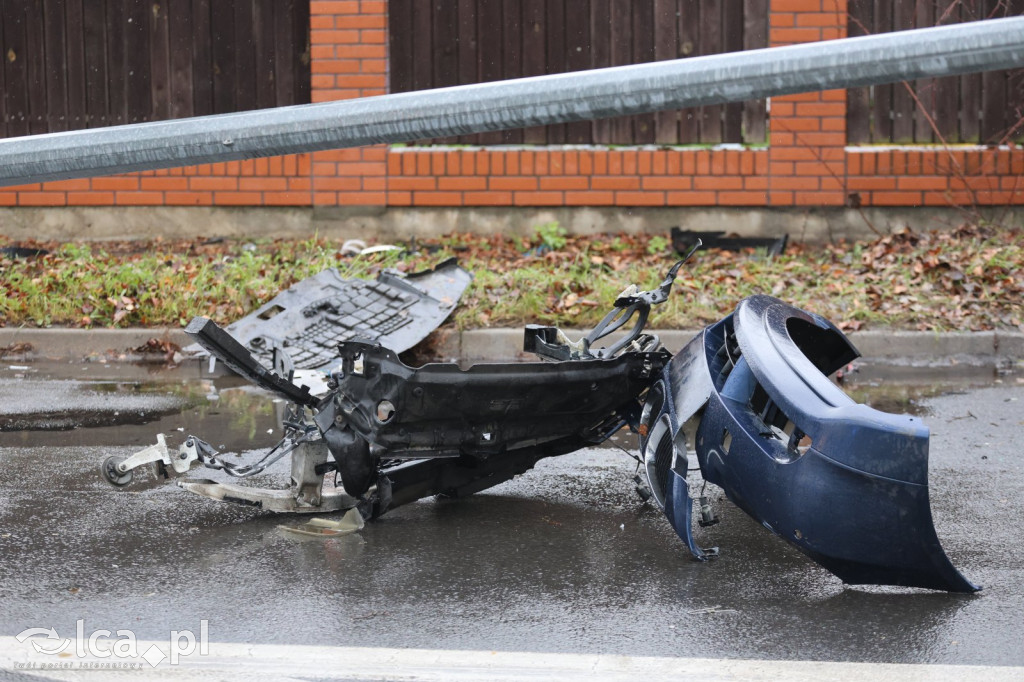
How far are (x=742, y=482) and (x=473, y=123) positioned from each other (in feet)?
5.34

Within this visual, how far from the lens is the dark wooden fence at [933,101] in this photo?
379 inches

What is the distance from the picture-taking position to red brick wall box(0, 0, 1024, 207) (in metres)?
9.57

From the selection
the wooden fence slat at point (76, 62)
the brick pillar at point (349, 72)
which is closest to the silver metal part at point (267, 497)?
the brick pillar at point (349, 72)

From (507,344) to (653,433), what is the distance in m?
3.55

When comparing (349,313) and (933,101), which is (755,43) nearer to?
(933,101)

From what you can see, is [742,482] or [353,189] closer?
[742,482]

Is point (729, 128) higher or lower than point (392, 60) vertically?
lower

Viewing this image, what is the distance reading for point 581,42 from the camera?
9750 mm

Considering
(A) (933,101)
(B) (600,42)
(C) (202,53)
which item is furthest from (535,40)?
(A) (933,101)

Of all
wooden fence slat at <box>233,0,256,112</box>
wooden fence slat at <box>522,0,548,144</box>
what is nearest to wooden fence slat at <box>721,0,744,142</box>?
wooden fence slat at <box>522,0,548,144</box>

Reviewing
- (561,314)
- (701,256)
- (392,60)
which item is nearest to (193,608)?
(561,314)

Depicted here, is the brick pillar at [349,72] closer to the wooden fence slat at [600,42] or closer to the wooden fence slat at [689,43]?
the wooden fence slat at [600,42]

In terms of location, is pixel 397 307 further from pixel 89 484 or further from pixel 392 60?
pixel 392 60

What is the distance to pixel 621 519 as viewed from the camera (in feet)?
14.3
